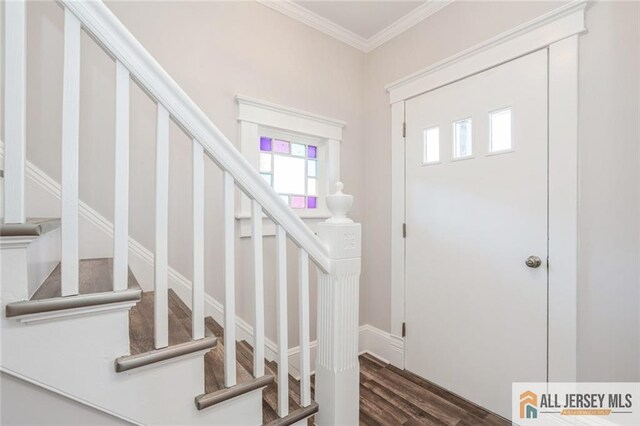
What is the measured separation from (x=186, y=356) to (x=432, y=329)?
5.67ft

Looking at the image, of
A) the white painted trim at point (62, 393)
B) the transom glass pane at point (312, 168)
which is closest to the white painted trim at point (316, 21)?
the transom glass pane at point (312, 168)

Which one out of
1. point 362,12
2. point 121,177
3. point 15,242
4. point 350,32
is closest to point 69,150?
point 121,177

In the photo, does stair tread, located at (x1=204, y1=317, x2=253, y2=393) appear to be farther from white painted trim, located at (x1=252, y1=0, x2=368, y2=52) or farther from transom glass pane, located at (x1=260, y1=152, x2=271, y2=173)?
white painted trim, located at (x1=252, y1=0, x2=368, y2=52)

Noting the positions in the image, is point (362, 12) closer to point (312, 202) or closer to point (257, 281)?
point (312, 202)

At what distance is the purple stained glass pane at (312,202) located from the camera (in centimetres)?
235

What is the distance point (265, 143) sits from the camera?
212 cm

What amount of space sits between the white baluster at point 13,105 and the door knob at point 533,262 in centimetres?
211

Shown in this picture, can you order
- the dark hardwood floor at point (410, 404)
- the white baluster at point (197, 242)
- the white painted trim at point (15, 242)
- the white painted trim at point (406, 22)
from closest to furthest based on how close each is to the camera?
the white painted trim at point (15, 242) → the white baluster at point (197, 242) → the dark hardwood floor at point (410, 404) → the white painted trim at point (406, 22)

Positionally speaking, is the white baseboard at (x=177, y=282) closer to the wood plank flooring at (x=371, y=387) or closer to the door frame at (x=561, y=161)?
the wood plank flooring at (x=371, y=387)

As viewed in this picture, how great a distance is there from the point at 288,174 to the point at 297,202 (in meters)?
0.23

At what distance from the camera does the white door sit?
160cm

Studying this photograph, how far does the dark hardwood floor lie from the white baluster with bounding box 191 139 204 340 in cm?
130

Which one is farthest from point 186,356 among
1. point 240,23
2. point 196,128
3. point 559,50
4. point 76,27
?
point 559,50

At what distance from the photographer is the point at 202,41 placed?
180 centimetres
